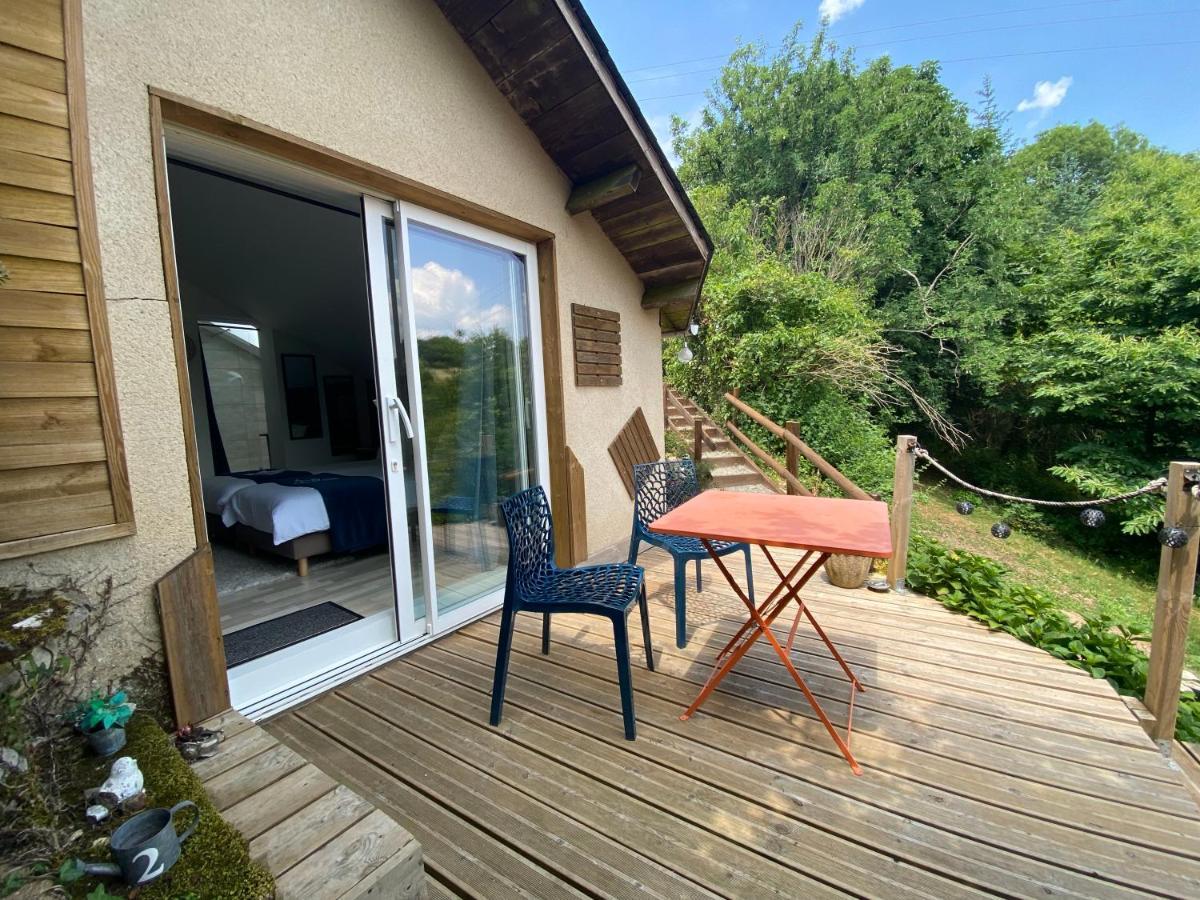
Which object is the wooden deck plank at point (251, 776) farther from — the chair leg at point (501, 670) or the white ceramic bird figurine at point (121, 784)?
the chair leg at point (501, 670)

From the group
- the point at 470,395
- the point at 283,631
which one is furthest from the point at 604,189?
the point at 283,631

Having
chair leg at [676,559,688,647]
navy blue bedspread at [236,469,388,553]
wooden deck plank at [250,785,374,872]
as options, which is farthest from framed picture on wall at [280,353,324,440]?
wooden deck plank at [250,785,374,872]

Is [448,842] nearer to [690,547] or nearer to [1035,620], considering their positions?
[690,547]

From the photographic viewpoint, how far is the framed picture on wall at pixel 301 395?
6027 millimetres

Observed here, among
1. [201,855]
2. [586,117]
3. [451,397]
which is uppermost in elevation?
[586,117]

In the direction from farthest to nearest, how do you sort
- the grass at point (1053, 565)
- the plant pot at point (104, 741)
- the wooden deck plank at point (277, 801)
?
the grass at point (1053, 565) < the plant pot at point (104, 741) < the wooden deck plank at point (277, 801)

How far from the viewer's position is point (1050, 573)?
6.59 metres

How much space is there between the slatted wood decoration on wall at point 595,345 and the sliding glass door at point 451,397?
30cm

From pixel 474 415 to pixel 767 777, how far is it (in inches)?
84.9

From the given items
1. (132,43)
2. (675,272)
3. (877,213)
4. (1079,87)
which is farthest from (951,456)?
(1079,87)

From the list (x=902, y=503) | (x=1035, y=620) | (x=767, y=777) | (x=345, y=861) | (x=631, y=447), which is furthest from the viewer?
(x=631, y=447)

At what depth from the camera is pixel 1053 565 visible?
22.8ft

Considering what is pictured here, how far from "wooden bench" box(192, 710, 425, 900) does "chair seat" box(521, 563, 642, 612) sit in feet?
2.55

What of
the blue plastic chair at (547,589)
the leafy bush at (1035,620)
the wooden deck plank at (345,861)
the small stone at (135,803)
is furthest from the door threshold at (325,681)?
the leafy bush at (1035,620)
